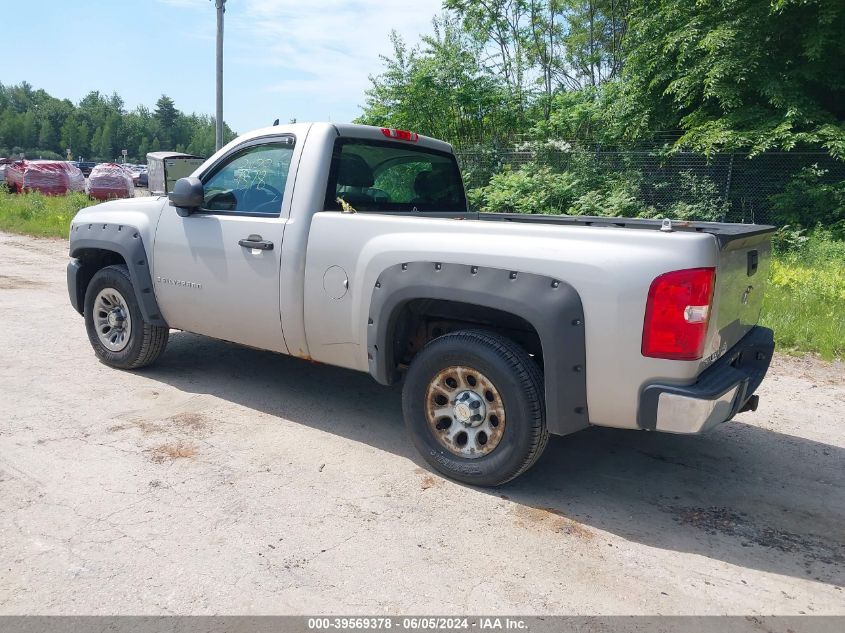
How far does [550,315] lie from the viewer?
3398mm

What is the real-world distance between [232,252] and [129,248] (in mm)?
1095

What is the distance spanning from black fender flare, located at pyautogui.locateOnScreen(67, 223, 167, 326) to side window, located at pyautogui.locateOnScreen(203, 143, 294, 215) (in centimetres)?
71

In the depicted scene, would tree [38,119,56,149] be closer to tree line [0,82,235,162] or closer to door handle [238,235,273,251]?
tree line [0,82,235,162]

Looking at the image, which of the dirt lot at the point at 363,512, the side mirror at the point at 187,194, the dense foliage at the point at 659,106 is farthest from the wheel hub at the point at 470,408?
the dense foliage at the point at 659,106

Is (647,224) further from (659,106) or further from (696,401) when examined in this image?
(659,106)

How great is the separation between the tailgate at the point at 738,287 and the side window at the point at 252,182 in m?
2.71

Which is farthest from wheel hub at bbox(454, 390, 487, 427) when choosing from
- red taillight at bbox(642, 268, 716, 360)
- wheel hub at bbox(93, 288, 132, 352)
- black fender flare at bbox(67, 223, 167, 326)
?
wheel hub at bbox(93, 288, 132, 352)

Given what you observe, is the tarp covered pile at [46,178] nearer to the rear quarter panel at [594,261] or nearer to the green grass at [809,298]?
the green grass at [809,298]

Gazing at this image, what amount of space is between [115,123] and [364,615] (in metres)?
140

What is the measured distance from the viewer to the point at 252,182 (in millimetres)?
4938

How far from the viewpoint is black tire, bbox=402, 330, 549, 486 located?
3584mm

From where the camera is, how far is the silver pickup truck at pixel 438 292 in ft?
10.8

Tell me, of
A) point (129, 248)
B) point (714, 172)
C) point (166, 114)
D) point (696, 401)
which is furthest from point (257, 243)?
point (166, 114)

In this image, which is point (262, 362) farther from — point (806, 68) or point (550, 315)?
point (806, 68)
